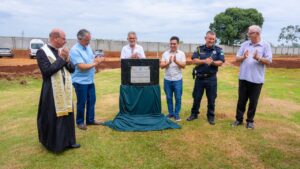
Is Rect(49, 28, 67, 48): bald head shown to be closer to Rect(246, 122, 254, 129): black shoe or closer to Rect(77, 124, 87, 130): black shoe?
Rect(77, 124, 87, 130): black shoe

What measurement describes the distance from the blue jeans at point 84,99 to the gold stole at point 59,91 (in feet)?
2.85

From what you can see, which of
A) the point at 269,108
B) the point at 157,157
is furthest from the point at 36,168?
the point at 269,108

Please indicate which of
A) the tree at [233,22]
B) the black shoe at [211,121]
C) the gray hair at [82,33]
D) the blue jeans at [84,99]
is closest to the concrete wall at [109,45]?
the tree at [233,22]

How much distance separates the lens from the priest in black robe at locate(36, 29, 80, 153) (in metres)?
4.13

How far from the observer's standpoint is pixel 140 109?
19.0 feet

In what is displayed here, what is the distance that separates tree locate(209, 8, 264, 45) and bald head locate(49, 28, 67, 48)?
50512mm

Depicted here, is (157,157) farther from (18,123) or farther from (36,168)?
(18,123)

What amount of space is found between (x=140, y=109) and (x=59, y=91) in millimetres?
1924

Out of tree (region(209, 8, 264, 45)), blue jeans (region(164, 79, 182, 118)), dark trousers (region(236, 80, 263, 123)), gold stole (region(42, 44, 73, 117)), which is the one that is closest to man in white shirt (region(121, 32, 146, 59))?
blue jeans (region(164, 79, 182, 118))

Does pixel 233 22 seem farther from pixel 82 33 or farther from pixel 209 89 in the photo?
pixel 82 33

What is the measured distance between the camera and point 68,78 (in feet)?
14.5

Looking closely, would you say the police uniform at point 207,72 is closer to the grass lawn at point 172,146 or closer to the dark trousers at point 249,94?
the dark trousers at point 249,94

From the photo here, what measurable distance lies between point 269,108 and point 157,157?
4.55 m

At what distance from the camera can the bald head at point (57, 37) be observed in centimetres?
416
